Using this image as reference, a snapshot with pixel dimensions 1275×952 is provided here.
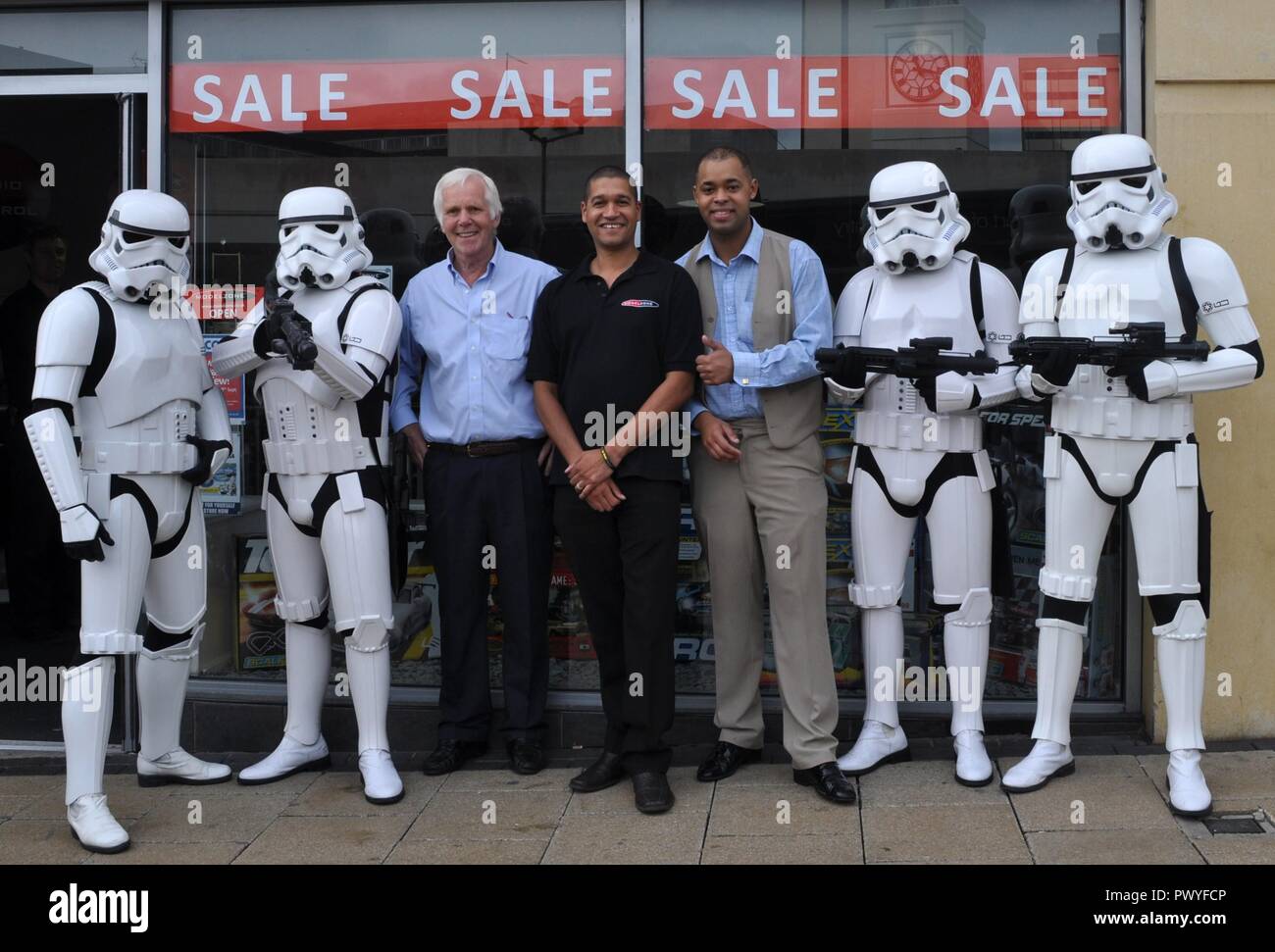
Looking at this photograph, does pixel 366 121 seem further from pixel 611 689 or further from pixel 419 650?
pixel 611 689

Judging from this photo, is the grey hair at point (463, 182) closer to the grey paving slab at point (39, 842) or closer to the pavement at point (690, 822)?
the pavement at point (690, 822)

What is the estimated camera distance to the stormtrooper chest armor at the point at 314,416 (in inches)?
194

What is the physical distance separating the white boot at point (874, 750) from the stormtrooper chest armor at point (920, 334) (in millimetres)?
1065

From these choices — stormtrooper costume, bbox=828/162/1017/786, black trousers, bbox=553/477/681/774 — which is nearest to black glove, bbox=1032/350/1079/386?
stormtrooper costume, bbox=828/162/1017/786

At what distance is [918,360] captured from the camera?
15.3 feet

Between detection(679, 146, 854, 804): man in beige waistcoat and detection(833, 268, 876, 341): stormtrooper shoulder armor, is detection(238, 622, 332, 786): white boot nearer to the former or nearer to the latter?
detection(679, 146, 854, 804): man in beige waistcoat

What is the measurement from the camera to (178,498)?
489cm

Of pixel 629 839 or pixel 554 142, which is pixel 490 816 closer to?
pixel 629 839

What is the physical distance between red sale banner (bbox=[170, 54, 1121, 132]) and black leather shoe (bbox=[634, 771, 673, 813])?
8.87 ft

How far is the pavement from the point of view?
4.34 m

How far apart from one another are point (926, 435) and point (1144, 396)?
0.75m

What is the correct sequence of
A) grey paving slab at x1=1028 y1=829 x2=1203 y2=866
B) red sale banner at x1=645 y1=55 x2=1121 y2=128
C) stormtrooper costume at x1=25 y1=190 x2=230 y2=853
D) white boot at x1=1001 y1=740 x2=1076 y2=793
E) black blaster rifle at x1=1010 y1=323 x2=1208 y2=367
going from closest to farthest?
grey paving slab at x1=1028 y1=829 x2=1203 y2=866
black blaster rifle at x1=1010 y1=323 x2=1208 y2=367
stormtrooper costume at x1=25 y1=190 x2=230 y2=853
white boot at x1=1001 y1=740 x2=1076 y2=793
red sale banner at x1=645 y1=55 x2=1121 y2=128

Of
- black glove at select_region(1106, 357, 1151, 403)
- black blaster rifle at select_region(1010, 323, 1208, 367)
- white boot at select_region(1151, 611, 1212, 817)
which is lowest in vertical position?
white boot at select_region(1151, 611, 1212, 817)

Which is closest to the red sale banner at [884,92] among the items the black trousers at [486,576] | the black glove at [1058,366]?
the black glove at [1058,366]
